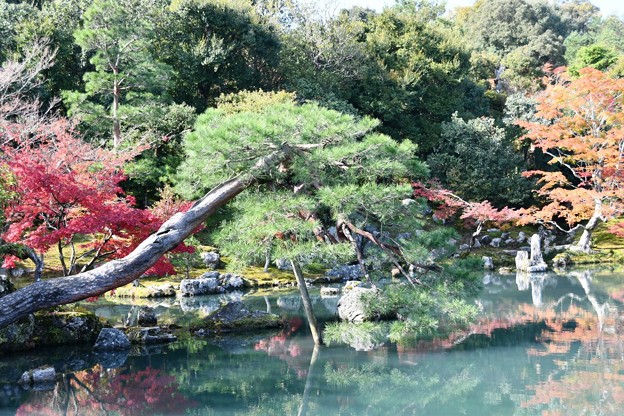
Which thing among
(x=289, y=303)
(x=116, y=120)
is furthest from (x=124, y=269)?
(x=116, y=120)

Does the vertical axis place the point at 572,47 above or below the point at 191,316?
above

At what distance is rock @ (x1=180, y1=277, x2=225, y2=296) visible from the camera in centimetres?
1293

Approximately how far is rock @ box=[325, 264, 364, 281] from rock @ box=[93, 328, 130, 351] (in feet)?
23.5

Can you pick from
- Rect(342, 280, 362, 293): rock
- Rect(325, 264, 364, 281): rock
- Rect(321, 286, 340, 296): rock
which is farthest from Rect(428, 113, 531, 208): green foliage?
Rect(321, 286, 340, 296): rock

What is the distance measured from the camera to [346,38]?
68.9 ft

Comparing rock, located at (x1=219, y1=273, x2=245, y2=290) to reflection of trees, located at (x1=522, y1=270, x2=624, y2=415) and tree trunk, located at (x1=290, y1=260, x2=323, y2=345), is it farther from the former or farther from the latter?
reflection of trees, located at (x1=522, y1=270, x2=624, y2=415)

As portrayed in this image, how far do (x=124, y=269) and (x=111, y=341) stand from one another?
2776 millimetres

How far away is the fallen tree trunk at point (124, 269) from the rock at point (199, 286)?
21.4 feet

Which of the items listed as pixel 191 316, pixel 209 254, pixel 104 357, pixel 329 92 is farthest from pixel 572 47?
pixel 104 357

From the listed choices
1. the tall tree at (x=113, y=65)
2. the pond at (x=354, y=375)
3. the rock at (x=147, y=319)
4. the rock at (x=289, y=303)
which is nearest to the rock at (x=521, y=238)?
the pond at (x=354, y=375)

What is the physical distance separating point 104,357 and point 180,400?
90.4 inches

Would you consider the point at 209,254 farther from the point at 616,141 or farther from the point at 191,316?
the point at 616,141

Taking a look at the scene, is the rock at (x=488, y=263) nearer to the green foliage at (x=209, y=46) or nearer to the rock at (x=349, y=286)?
the rock at (x=349, y=286)

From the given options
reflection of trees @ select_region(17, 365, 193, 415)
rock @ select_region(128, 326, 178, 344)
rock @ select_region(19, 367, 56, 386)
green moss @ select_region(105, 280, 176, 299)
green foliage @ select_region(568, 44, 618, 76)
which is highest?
green foliage @ select_region(568, 44, 618, 76)
